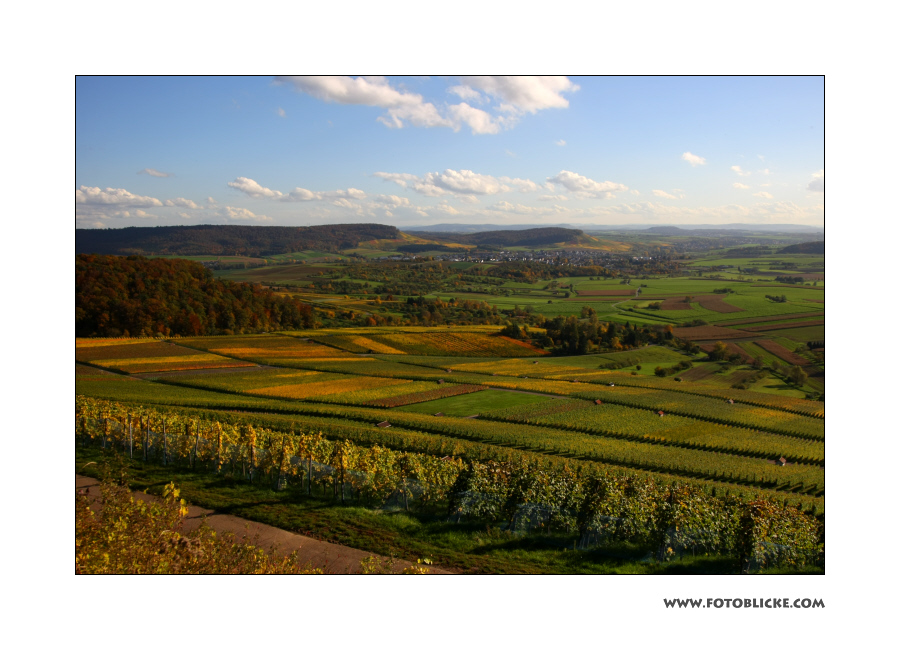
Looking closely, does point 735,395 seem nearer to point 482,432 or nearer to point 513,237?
point 482,432

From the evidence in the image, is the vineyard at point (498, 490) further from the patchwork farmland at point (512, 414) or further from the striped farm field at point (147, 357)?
the striped farm field at point (147, 357)

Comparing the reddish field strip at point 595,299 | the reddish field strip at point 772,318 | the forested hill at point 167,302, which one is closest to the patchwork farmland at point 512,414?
the reddish field strip at point 772,318

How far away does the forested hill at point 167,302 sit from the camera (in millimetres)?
37688

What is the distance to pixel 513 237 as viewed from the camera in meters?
125

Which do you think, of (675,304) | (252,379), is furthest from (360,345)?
(675,304)

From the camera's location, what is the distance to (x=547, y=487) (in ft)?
46.6

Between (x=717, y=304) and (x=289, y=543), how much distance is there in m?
66.6

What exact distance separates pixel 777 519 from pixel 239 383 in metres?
29.1

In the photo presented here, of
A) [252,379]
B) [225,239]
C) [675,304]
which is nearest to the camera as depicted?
[252,379]

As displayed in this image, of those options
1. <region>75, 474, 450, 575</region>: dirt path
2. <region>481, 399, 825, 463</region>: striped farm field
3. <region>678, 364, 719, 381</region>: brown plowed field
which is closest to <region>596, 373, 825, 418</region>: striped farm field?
<region>678, 364, 719, 381</region>: brown plowed field

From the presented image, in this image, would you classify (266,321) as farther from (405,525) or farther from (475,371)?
(405,525)

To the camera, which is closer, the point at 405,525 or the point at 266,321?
the point at 405,525

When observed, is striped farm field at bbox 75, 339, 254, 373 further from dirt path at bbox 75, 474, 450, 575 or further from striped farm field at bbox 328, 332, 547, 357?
dirt path at bbox 75, 474, 450, 575
